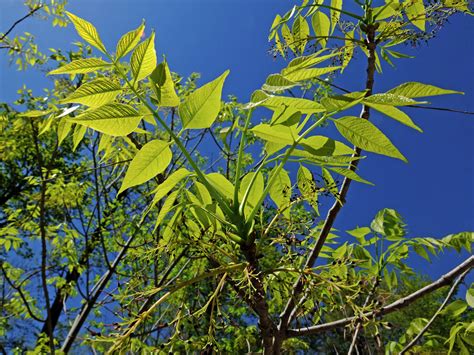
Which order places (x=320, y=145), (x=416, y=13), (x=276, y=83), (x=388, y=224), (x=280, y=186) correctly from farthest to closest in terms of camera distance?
(x=388, y=224) → (x=416, y=13) → (x=280, y=186) → (x=320, y=145) → (x=276, y=83)

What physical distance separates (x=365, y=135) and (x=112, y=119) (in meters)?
0.34

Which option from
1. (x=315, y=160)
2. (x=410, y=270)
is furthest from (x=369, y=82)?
(x=410, y=270)

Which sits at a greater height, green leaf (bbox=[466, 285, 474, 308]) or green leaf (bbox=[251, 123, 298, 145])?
green leaf (bbox=[251, 123, 298, 145])

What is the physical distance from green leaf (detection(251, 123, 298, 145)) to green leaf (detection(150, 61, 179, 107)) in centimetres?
13

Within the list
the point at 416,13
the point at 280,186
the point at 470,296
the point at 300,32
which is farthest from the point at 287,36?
the point at 470,296

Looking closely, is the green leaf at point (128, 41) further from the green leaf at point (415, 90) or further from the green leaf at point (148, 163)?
the green leaf at point (415, 90)

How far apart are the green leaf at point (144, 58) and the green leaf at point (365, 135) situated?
0.88 feet

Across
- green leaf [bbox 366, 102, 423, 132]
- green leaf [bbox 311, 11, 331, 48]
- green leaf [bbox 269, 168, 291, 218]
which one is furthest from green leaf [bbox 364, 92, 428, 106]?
green leaf [bbox 311, 11, 331, 48]

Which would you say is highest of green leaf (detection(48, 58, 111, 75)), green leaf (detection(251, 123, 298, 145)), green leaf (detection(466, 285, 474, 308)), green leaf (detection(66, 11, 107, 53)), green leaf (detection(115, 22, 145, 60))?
green leaf (detection(66, 11, 107, 53))

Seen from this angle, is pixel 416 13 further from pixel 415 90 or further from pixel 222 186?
pixel 222 186

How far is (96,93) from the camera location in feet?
1.88

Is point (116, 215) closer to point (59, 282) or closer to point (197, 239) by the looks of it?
point (59, 282)

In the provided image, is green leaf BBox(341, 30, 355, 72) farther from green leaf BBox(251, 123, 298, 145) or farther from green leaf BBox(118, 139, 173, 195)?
green leaf BBox(118, 139, 173, 195)

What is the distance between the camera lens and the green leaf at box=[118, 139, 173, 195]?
0.60 meters
